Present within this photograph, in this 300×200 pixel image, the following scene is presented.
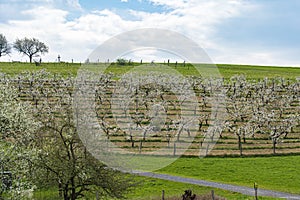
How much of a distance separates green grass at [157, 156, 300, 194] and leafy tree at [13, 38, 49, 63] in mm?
106597

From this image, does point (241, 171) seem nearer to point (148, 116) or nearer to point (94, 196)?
point (94, 196)

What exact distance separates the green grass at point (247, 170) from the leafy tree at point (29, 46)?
4197 inches

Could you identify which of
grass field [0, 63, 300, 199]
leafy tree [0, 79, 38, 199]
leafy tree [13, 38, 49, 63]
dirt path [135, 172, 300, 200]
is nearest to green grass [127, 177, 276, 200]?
grass field [0, 63, 300, 199]

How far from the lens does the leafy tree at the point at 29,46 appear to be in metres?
137

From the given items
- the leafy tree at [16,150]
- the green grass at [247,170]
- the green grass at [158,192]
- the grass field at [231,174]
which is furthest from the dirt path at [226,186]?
the leafy tree at [16,150]

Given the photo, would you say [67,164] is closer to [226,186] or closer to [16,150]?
[16,150]

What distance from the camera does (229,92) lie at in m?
73.2

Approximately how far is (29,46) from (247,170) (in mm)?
113510

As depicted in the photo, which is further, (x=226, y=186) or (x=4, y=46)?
(x=4, y=46)

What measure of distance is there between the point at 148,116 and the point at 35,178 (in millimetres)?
35757

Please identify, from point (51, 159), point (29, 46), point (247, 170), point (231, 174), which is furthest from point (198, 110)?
point (29, 46)

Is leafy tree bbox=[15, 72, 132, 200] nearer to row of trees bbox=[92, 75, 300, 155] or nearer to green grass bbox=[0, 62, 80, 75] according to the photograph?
row of trees bbox=[92, 75, 300, 155]

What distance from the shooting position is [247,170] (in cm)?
3825

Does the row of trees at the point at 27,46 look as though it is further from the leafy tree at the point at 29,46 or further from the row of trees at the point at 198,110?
the row of trees at the point at 198,110
